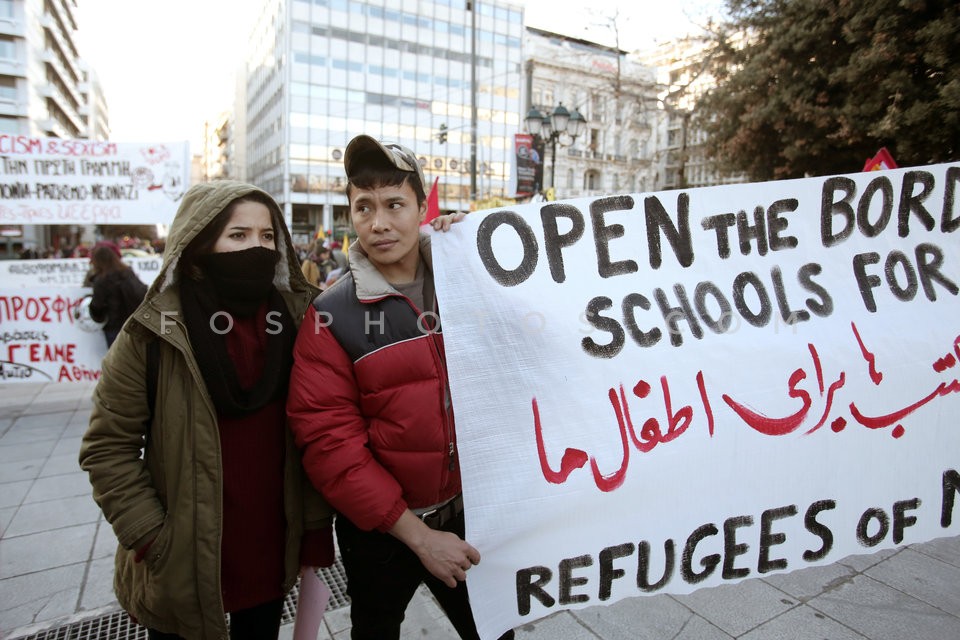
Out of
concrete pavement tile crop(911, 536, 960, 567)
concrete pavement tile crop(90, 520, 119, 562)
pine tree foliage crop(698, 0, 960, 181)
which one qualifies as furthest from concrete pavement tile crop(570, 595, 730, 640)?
pine tree foliage crop(698, 0, 960, 181)

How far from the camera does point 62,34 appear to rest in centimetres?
5316

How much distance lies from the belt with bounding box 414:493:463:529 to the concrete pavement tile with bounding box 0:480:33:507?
353 cm

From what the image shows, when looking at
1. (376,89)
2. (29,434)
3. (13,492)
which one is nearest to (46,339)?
(29,434)

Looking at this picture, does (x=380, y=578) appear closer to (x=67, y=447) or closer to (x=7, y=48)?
(x=67, y=447)

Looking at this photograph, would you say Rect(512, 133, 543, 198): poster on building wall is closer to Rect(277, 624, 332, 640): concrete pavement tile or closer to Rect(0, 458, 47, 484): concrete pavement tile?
Rect(0, 458, 47, 484): concrete pavement tile

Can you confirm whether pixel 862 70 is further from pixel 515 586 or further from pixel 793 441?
pixel 515 586

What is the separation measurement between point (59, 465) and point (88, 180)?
2.74m

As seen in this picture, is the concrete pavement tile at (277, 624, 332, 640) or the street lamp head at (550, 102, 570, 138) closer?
the concrete pavement tile at (277, 624, 332, 640)

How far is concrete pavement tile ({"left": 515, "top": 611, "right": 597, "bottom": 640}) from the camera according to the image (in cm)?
236

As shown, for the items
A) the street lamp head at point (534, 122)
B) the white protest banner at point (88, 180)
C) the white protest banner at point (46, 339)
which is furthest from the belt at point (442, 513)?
the street lamp head at point (534, 122)

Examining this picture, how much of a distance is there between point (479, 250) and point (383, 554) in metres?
0.97

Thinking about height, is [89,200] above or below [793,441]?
above

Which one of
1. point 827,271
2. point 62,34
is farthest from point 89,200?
point 62,34

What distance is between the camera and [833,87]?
566 centimetres
